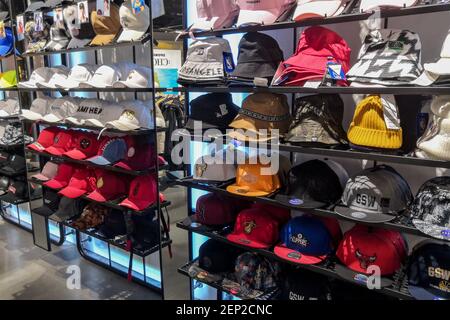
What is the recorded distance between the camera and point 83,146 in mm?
2838

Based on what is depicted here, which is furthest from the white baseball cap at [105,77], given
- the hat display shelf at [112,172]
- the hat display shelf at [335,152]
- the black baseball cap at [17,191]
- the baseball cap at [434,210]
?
the baseball cap at [434,210]

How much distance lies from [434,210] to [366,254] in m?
0.36

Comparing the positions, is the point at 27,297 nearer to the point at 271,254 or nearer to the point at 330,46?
the point at 271,254

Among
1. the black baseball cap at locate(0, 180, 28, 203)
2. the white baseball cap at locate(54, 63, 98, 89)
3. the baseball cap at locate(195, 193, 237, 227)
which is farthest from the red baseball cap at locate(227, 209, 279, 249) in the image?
the black baseball cap at locate(0, 180, 28, 203)

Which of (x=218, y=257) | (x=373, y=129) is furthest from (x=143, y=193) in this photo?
(x=373, y=129)

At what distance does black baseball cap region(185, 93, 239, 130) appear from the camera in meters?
2.01

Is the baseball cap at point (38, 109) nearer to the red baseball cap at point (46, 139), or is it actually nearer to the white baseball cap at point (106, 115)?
the red baseball cap at point (46, 139)

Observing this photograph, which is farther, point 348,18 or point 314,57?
point 314,57

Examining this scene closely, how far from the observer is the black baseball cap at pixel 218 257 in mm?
2168

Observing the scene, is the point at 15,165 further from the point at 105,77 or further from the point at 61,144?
the point at 105,77

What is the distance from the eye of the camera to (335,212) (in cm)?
162

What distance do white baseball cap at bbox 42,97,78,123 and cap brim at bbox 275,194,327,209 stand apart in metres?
1.89

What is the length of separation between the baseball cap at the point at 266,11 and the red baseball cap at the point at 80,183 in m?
1.77
